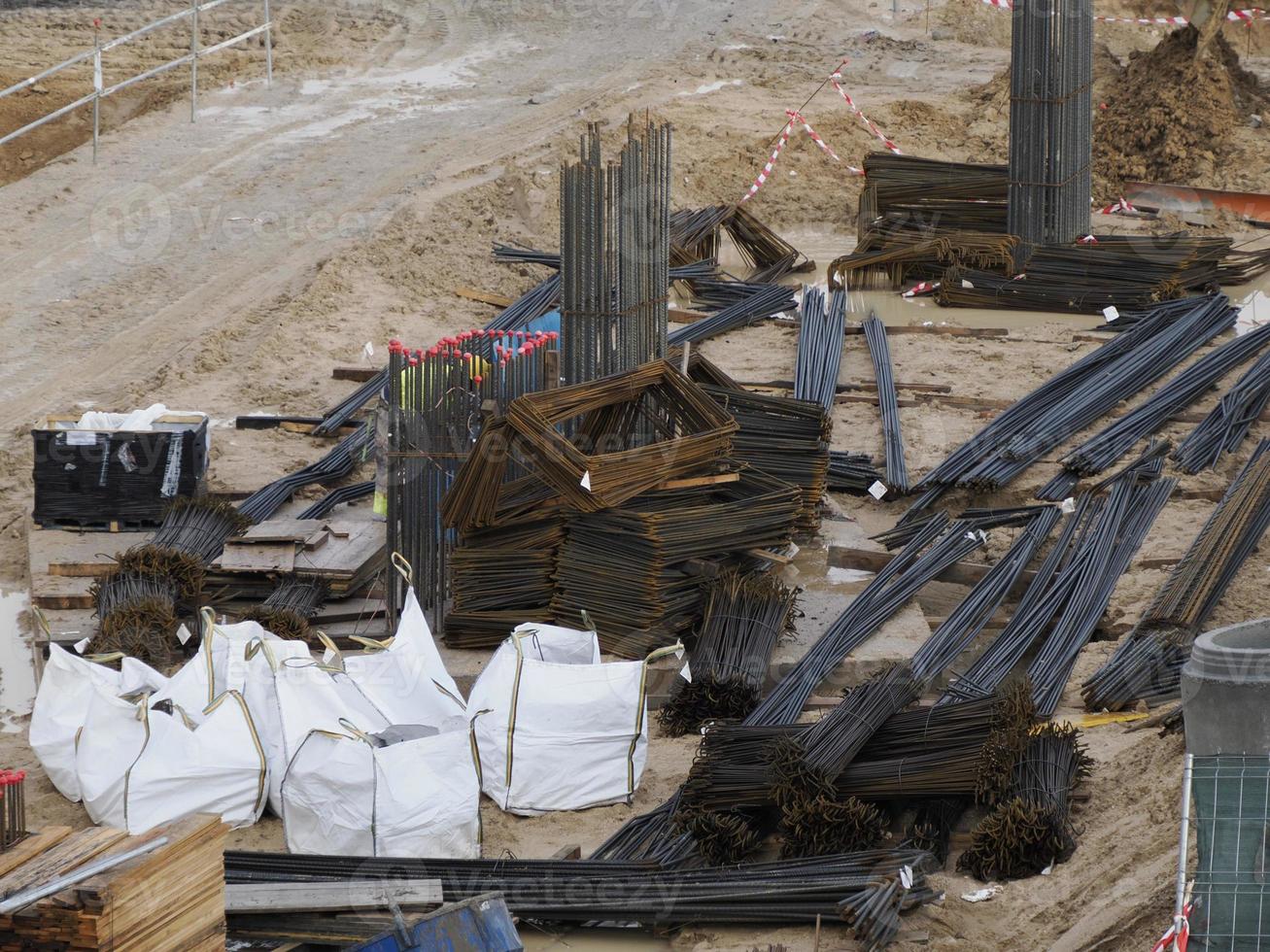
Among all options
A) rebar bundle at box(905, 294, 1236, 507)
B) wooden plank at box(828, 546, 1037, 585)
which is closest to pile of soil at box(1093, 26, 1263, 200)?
rebar bundle at box(905, 294, 1236, 507)

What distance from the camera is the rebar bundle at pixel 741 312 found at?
1734cm

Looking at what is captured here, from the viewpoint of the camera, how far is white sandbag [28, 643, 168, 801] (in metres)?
8.91

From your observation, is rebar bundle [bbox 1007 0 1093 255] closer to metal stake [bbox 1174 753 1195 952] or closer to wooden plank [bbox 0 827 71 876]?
metal stake [bbox 1174 753 1195 952]

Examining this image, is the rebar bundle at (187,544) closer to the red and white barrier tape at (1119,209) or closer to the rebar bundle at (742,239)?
the rebar bundle at (742,239)

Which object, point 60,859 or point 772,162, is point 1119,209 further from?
point 60,859

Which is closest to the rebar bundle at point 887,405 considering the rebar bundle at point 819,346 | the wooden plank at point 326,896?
the rebar bundle at point 819,346

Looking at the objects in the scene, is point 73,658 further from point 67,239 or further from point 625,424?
point 67,239

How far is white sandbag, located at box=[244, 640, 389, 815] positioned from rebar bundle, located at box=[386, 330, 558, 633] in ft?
6.89

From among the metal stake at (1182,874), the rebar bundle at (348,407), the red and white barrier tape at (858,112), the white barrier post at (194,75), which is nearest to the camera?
the metal stake at (1182,874)

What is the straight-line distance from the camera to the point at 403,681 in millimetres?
9367

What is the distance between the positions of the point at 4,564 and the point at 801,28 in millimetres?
19465

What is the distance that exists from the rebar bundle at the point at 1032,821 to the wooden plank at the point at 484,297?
10777 millimetres

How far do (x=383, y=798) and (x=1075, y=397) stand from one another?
8.51m

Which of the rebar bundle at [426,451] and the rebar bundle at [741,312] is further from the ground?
the rebar bundle at [426,451]
